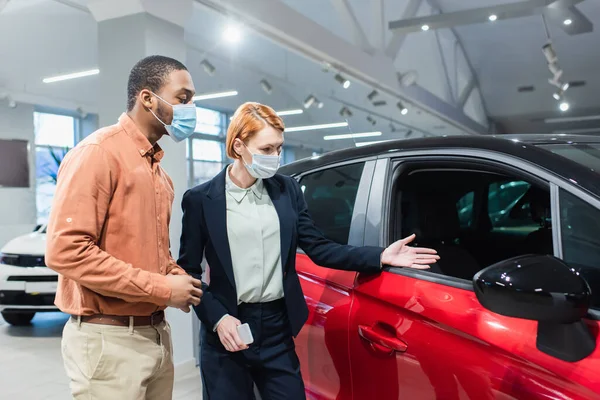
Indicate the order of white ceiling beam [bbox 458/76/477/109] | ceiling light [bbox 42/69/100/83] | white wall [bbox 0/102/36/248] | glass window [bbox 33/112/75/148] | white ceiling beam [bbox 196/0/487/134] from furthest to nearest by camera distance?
white ceiling beam [bbox 458/76/477/109] < glass window [bbox 33/112/75/148] < white wall [bbox 0/102/36/248] < ceiling light [bbox 42/69/100/83] < white ceiling beam [bbox 196/0/487/134]

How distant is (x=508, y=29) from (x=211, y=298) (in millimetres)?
12267

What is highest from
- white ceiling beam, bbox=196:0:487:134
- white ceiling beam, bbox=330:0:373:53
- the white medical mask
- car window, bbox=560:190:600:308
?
white ceiling beam, bbox=330:0:373:53

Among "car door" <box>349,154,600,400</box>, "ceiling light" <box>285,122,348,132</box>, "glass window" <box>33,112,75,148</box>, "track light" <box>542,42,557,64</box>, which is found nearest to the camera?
"car door" <box>349,154,600,400</box>

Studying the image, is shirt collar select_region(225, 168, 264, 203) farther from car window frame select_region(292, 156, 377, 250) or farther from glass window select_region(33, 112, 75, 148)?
glass window select_region(33, 112, 75, 148)

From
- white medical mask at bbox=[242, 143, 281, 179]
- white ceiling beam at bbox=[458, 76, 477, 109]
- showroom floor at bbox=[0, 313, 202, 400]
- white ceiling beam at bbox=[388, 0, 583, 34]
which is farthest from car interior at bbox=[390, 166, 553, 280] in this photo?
white ceiling beam at bbox=[458, 76, 477, 109]

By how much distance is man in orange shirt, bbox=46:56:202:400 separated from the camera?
4.04 feet

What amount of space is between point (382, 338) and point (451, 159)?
1.78 feet

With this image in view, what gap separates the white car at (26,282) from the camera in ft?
16.2

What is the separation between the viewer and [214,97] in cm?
1260

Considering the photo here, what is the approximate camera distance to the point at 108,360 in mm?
1309

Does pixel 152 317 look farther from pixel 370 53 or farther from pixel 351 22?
pixel 370 53

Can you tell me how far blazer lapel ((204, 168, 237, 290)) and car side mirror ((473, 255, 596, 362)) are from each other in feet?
2.42

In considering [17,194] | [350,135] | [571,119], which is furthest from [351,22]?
[571,119]

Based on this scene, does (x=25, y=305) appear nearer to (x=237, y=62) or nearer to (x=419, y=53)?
(x=237, y=62)
